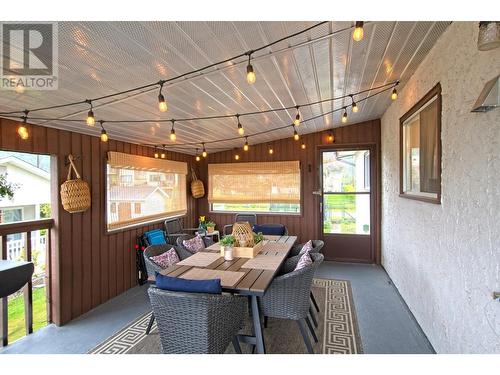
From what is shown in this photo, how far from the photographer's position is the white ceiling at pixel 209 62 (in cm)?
148

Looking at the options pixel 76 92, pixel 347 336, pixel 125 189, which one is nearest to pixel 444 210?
pixel 347 336

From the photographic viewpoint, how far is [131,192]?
13.5 feet

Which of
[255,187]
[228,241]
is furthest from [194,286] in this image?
[255,187]

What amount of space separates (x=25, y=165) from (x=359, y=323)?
12.8ft

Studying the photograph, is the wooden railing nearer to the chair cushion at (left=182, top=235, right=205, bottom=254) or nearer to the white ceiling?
the white ceiling

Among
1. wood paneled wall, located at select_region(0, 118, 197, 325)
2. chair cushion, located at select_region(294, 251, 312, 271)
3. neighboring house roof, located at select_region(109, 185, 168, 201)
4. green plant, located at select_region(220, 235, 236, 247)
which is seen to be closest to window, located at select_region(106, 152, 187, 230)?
neighboring house roof, located at select_region(109, 185, 168, 201)

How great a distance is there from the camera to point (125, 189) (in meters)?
4.00

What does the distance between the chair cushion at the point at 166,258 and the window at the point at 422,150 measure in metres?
2.58

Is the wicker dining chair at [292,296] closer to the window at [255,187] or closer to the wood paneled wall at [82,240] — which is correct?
the wood paneled wall at [82,240]

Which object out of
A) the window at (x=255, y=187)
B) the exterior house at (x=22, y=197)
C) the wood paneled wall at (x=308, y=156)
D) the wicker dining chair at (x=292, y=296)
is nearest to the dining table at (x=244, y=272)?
the wicker dining chair at (x=292, y=296)

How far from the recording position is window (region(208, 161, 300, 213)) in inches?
211

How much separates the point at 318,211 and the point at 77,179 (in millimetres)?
3998

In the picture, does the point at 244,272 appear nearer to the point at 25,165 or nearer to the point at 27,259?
the point at 27,259
